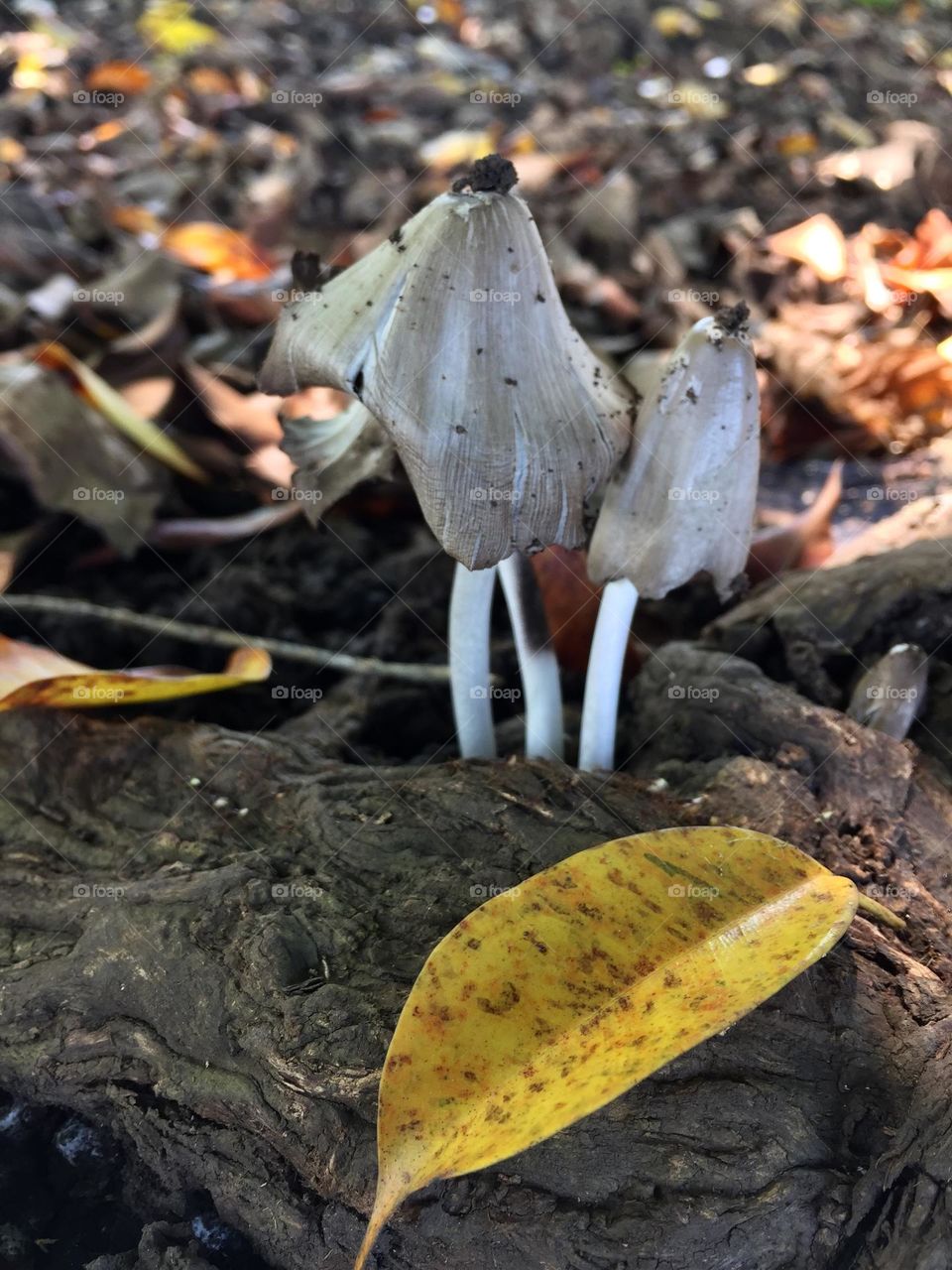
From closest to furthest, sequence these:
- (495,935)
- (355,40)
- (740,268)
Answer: (495,935), (740,268), (355,40)

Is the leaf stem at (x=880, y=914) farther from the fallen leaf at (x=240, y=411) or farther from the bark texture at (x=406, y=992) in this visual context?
the fallen leaf at (x=240, y=411)

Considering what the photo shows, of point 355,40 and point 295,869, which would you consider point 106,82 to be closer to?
point 355,40

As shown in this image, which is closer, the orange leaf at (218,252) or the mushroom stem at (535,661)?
the mushroom stem at (535,661)

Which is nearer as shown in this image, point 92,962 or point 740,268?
point 92,962

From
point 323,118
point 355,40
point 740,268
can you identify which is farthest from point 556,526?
point 355,40

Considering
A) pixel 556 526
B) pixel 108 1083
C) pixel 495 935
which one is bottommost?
pixel 108 1083

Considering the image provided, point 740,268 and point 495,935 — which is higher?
point 495,935

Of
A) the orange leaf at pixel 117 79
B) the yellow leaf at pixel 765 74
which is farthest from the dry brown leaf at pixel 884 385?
the orange leaf at pixel 117 79
